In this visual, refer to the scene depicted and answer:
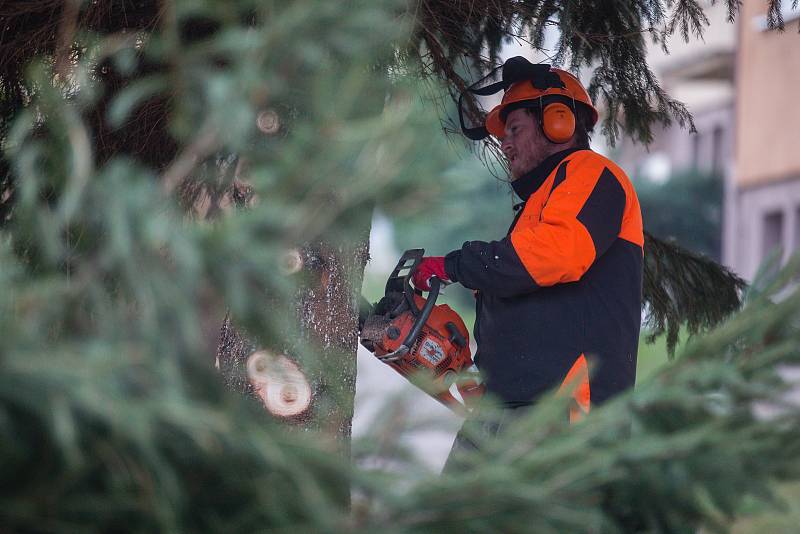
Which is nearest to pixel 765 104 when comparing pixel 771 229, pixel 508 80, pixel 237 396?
pixel 771 229

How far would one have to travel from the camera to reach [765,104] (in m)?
14.9

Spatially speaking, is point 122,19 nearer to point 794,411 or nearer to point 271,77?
point 271,77

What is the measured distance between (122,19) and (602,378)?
1.99 meters

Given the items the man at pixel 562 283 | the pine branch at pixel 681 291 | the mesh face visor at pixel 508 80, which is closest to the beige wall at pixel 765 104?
the pine branch at pixel 681 291

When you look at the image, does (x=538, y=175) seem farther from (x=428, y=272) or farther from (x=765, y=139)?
(x=765, y=139)

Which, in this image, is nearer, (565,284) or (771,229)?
(565,284)

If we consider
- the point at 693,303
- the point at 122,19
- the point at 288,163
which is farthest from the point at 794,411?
the point at 693,303

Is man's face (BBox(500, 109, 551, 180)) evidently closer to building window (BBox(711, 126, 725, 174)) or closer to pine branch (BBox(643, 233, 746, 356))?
pine branch (BBox(643, 233, 746, 356))

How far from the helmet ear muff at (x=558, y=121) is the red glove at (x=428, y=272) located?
61cm

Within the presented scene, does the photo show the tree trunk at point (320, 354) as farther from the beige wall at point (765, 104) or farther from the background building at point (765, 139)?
the beige wall at point (765, 104)

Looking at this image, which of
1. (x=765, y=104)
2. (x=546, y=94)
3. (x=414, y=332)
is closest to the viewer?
(x=414, y=332)

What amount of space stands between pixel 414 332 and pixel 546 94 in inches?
39.2

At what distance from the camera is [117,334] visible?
1276mm

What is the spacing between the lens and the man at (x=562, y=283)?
313 centimetres
